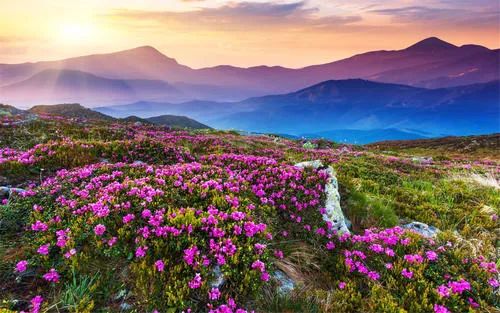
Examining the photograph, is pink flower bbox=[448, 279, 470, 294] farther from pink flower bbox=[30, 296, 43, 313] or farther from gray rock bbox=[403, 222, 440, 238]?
pink flower bbox=[30, 296, 43, 313]

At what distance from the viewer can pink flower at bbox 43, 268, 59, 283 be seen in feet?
15.5

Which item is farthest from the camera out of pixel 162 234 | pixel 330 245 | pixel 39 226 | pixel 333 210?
pixel 333 210

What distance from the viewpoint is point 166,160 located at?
11.7 metres

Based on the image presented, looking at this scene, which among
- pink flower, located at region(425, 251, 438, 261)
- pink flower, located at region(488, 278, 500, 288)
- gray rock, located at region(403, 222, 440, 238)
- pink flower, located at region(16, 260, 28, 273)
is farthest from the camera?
gray rock, located at region(403, 222, 440, 238)

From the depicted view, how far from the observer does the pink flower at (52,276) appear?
472 centimetres

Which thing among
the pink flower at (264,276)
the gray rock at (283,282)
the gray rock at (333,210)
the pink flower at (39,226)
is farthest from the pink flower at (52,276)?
the gray rock at (333,210)

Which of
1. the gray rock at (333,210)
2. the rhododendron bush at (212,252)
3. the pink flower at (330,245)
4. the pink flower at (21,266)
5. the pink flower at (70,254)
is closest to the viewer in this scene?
the rhododendron bush at (212,252)

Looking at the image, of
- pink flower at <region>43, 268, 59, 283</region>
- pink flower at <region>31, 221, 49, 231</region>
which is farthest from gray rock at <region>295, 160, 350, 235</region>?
pink flower at <region>31, 221, 49, 231</region>

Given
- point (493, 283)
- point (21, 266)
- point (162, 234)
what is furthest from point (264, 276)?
point (493, 283)

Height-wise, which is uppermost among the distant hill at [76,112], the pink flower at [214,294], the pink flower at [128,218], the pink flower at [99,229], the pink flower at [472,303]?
the pink flower at [128,218]

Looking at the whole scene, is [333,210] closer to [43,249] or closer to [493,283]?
[493,283]

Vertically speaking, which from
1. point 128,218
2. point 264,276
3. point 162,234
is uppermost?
point 128,218

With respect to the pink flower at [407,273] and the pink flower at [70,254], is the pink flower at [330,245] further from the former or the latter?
the pink flower at [70,254]

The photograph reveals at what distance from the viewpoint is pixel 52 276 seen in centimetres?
474
